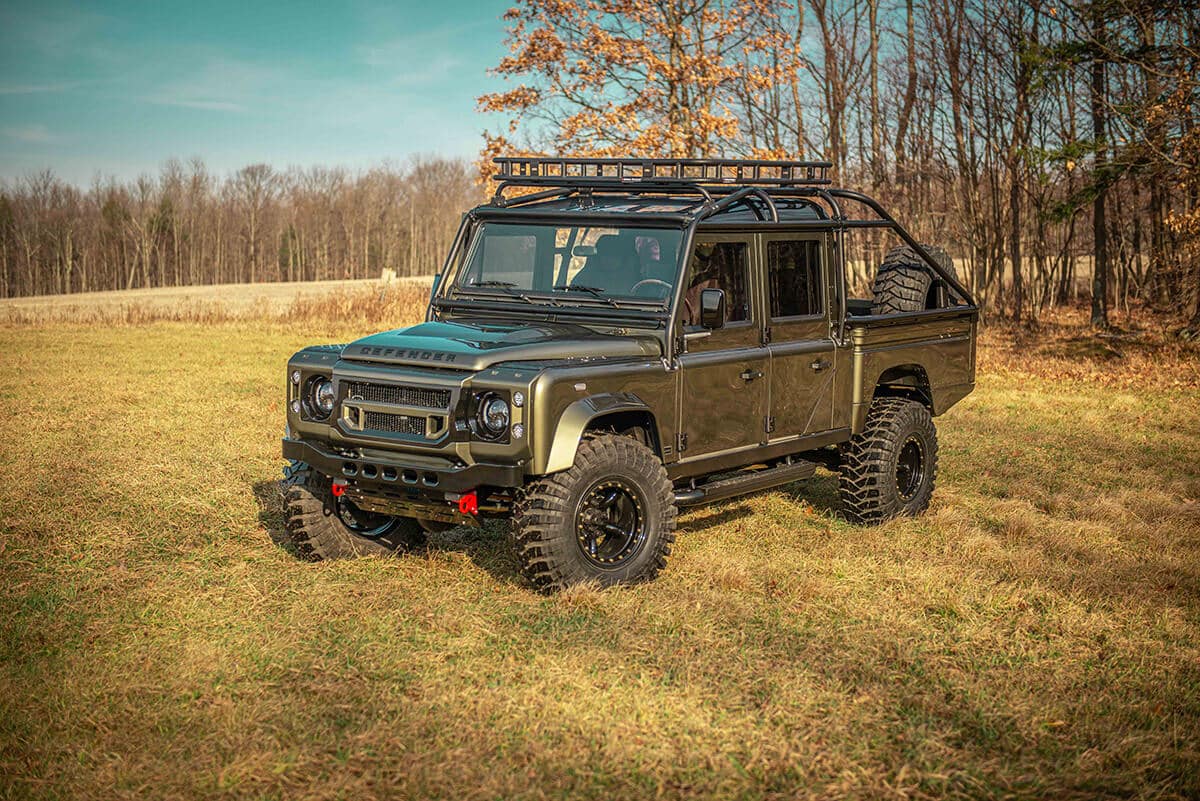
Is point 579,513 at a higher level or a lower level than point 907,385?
lower

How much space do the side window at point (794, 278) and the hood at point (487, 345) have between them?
51.3 inches

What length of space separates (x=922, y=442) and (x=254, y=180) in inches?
3859

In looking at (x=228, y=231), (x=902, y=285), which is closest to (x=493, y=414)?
(x=902, y=285)

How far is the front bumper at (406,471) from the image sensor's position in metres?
6.06

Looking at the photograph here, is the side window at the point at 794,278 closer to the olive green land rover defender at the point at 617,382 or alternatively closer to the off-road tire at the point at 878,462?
the olive green land rover defender at the point at 617,382

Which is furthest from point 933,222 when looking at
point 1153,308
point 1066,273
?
point 1153,308

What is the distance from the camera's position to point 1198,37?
18781mm

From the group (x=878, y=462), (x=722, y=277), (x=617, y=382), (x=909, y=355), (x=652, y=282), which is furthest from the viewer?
(x=909, y=355)

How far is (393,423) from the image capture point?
6371 mm

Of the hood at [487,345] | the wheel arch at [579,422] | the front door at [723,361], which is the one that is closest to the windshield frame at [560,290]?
the front door at [723,361]

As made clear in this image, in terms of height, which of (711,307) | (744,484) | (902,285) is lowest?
(744,484)

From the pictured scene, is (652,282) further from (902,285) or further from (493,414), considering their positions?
(902,285)

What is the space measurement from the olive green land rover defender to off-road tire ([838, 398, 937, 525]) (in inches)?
0.7

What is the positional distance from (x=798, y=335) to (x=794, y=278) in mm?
402
